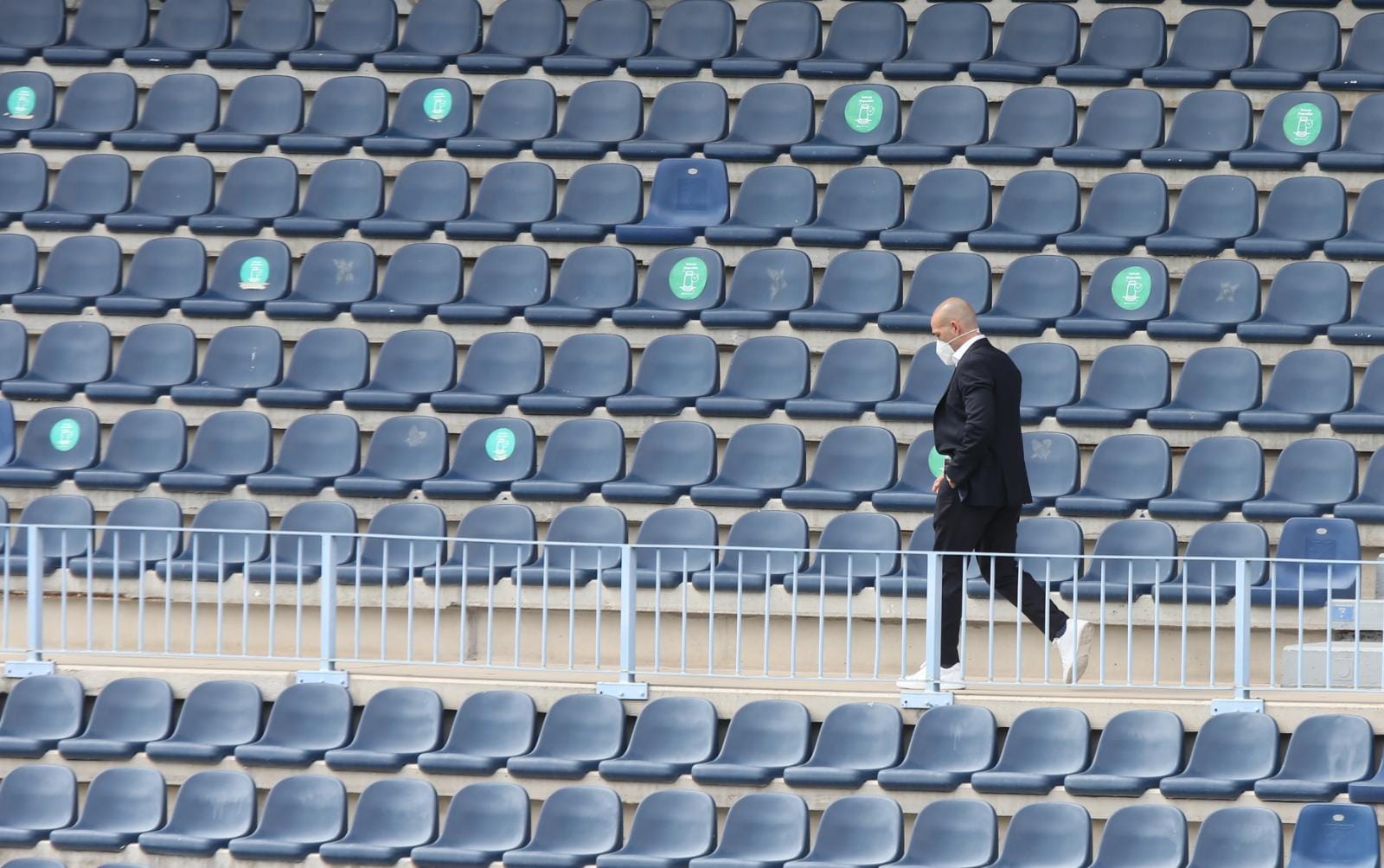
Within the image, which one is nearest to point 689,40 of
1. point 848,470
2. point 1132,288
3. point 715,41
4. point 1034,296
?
point 715,41

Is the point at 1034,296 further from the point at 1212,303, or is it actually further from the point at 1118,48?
the point at 1118,48

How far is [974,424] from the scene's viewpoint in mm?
7004

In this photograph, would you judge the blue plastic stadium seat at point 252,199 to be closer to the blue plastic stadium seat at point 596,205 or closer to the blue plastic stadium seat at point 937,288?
the blue plastic stadium seat at point 596,205

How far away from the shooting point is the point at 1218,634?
26.7 ft

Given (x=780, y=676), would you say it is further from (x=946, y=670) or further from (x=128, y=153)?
(x=128, y=153)

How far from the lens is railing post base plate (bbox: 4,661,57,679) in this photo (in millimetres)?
7551

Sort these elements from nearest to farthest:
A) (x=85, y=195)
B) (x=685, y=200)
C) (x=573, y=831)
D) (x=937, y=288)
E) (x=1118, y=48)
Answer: (x=573, y=831)
(x=937, y=288)
(x=685, y=200)
(x=85, y=195)
(x=1118, y=48)

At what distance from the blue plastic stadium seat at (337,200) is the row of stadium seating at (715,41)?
80 centimetres

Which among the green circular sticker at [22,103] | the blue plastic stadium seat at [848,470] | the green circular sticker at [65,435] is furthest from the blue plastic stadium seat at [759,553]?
the green circular sticker at [22,103]

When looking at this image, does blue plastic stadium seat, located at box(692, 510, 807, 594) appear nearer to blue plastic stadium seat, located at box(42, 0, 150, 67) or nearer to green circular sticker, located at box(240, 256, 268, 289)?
green circular sticker, located at box(240, 256, 268, 289)

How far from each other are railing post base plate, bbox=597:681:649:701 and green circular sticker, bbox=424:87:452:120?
4015 mm

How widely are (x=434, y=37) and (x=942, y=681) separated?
508 centimetres

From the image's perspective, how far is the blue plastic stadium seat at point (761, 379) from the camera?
895 centimetres

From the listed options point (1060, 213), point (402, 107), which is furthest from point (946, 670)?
point (402, 107)
